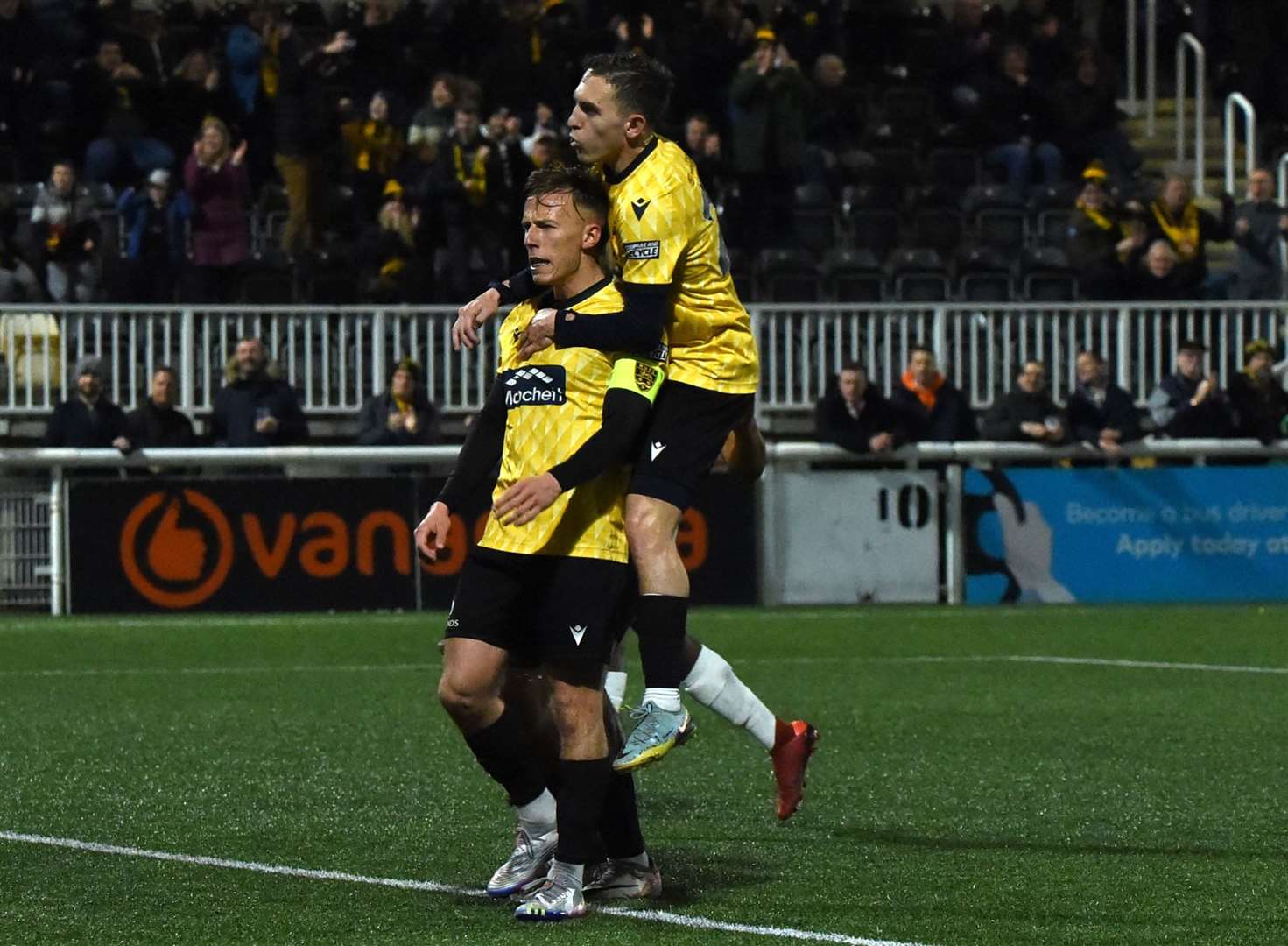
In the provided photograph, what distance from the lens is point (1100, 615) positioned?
55.3ft

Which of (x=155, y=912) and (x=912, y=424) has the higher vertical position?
(x=912, y=424)

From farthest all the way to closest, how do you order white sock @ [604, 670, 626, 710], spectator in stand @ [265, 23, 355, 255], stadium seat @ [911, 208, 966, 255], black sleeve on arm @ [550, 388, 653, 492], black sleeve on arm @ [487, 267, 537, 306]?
stadium seat @ [911, 208, 966, 255] < spectator in stand @ [265, 23, 355, 255] < white sock @ [604, 670, 626, 710] < black sleeve on arm @ [487, 267, 537, 306] < black sleeve on arm @ [550, 388, 653, 492]

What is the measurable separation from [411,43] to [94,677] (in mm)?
10661

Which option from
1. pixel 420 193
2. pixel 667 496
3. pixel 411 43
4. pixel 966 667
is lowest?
pixel 966 667

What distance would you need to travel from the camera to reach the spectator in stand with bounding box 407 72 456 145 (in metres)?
20.5

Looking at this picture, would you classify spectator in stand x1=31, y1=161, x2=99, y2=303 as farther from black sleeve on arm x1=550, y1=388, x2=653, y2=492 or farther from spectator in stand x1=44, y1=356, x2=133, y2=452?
black sleeve on arm x1=550, y1=388, x2=653, y2=492

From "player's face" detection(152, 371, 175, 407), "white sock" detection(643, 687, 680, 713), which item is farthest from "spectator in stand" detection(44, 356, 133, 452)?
"white sock" detection(643, 687, 680, 713)

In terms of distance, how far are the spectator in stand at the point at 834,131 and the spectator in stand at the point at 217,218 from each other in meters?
5.37

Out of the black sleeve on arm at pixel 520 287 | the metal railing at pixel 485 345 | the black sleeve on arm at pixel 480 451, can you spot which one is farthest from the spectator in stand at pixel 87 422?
the black sleeve on arm at pixel 480 451

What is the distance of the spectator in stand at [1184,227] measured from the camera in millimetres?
20859

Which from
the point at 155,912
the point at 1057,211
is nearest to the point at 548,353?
the point at 155,912

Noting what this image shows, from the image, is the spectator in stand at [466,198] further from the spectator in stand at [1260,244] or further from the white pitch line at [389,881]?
the white pitch line at [389,881]

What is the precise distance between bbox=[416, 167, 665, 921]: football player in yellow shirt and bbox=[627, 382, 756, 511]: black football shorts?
49cm

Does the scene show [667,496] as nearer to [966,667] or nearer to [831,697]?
[831,697]
